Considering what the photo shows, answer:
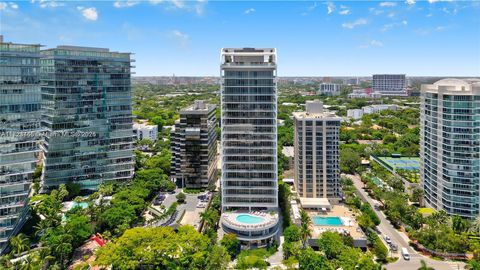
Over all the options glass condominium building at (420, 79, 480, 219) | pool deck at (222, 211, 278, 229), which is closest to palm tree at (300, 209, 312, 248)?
pool deck at (222, 211, 278, 229)

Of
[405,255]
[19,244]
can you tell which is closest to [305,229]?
[405,255]

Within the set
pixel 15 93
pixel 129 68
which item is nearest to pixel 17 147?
pixel 15 93

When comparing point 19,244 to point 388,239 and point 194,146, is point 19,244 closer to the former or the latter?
point 194,146

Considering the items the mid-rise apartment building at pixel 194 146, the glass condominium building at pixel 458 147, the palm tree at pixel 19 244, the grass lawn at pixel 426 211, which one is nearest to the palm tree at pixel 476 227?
the glass condominium building at pixel 458 147

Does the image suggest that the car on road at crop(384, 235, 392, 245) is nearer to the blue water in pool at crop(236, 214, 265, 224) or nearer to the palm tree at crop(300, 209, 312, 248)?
the palm tree at crop(300, 209, 312, 248)

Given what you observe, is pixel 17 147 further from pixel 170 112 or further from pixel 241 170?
pixel 170 112

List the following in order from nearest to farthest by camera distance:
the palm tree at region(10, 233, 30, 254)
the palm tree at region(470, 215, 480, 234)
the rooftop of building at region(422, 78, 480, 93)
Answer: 1. the palm tree at region(10, 233, 30, 254)
2. the palm tree at region(470, 215, 480, 234)
3. the rooftop of building at region(422, 78, 480, 93)
